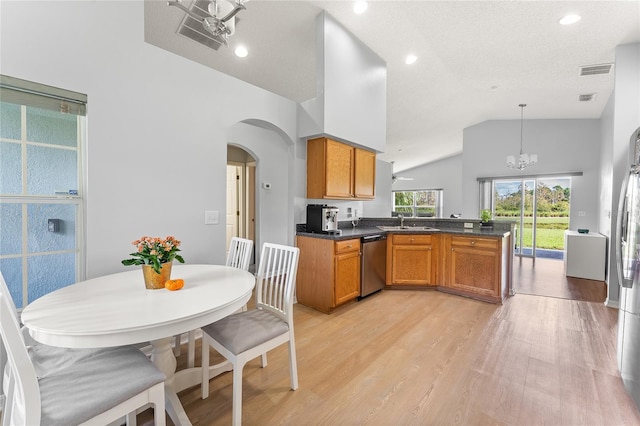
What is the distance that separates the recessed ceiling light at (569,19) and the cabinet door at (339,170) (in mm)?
2574

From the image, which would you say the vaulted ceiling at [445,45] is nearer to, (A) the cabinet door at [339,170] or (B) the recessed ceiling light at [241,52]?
(B) the recessed ceiling light at [241,52]

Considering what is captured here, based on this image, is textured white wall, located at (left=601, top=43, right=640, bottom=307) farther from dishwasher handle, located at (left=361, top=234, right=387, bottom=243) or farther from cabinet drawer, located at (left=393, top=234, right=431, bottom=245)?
dishwasher handle, located at (left=361, top=234, right=387, bottom=243)

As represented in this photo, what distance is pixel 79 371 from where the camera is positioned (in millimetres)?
1156

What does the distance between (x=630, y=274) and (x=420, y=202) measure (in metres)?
8.80

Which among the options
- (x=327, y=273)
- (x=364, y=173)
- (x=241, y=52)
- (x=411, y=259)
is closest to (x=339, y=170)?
(x=364, y=173)

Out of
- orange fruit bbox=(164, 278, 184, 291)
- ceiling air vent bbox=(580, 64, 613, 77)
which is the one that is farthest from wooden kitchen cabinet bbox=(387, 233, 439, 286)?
ceiling air vent bbox=(580, 64, 613, 77)

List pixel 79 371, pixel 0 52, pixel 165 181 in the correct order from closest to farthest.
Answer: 1. pixel 79 371
2. pixel 0 52
3. pixel 165 181

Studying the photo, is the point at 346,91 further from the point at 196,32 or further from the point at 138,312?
the point at 138,312

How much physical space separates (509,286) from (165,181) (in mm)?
4370

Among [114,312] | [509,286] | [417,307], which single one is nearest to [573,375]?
[417,307]

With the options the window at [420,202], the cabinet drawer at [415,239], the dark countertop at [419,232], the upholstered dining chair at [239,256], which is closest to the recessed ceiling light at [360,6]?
the dark countertop at [419,232]

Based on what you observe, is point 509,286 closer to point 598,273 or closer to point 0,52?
point 598,273

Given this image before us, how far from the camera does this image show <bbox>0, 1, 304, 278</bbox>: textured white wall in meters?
1.72

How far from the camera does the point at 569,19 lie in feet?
9.55
